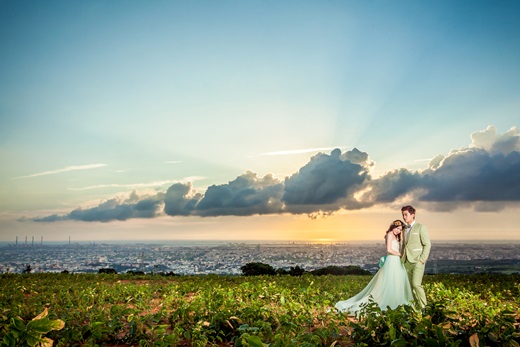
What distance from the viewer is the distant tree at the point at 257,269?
20905 mm

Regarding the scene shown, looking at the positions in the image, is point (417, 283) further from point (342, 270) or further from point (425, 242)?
point (342, 270)

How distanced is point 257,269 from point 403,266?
39.4 feet

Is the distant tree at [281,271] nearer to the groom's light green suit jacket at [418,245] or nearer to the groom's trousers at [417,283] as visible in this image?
the groom's trousers at [417,283]

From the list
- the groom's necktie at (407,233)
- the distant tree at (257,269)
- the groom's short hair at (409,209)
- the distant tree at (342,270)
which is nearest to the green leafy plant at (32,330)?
the groom's short hair at (409,209)

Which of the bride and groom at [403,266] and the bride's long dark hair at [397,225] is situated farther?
the bride's long dark hair at [397,225]

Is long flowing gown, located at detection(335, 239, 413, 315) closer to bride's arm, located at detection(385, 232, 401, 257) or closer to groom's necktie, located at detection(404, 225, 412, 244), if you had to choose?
bride's arm, located at detection(385, 232, 401, 257)

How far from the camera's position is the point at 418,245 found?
9.36 metres

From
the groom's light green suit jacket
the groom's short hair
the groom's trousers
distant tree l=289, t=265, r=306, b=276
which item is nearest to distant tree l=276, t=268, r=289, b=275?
distant tree l=289, t=265, r=306, b=276

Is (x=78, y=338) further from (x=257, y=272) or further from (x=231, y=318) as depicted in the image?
(x=257, y=272)

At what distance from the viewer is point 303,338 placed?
17.1 feet

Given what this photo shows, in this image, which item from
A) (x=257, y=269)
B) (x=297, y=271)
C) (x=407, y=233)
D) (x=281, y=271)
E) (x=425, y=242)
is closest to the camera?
(x=425, y=242)

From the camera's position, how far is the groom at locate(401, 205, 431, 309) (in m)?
9.25

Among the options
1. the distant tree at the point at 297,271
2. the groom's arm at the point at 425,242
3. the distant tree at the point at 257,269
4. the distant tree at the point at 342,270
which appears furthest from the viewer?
the distant tree at the point at 257,269

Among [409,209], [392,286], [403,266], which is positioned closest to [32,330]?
[409,209]
